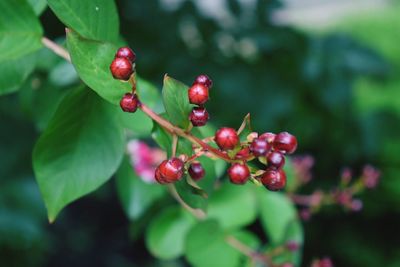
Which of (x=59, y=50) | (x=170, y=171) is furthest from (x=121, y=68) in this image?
(x=59, y=50)

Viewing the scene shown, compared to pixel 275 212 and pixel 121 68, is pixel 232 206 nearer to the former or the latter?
pixel 275 212

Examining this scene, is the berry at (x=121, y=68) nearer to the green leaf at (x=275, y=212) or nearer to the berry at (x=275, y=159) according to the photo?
the berry at (x=275, y=159)

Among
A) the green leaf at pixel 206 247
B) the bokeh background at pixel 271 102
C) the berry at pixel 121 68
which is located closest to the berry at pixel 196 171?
the berry at pixel 121 68

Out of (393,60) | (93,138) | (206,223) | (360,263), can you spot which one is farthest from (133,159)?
(393,60)

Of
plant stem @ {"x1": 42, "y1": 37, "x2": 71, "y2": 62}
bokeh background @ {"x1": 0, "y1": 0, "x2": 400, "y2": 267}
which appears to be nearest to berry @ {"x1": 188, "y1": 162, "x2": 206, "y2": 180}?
plant stem @ {"x1": 42, "y1": 37, "x2": 71, "y2": 62}

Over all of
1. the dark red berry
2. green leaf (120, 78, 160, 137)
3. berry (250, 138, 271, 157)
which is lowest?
green leaf (120, 78, 160, 137)

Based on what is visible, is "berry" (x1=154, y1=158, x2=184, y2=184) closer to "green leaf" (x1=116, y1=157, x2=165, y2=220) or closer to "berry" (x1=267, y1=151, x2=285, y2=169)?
"berry" (x1=267, y1=151, x2=285, y2=169)
